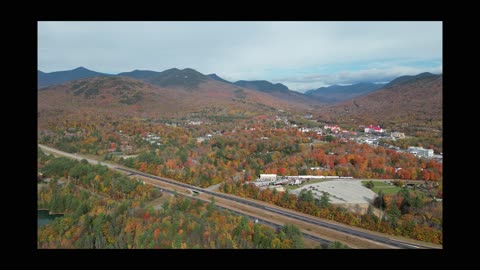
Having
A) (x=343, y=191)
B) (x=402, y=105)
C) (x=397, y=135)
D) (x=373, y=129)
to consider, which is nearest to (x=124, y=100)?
(x=343, y=191)

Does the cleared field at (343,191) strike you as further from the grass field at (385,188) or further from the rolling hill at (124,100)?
the rolling hill at (124,100)

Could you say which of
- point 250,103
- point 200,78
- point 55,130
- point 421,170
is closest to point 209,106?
point 250,103

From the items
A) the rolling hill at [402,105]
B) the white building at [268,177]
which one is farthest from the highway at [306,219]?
the rolling hill at [402,105]

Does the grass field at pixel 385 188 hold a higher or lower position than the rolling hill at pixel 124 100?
lower

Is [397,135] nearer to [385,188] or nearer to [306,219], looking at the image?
[385,188]

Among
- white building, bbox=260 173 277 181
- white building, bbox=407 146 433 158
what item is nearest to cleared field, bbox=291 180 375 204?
white building, bbox=260 173 277 181

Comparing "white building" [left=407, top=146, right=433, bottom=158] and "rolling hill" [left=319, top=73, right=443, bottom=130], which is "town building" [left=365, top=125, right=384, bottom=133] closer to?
"rolling hill" [left=319, top=73, right=443, bottom=130]

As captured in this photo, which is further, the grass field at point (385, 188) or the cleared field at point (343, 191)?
the grass field at point (385, 188)

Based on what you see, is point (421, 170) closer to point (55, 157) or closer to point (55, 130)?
point (55, 157)
